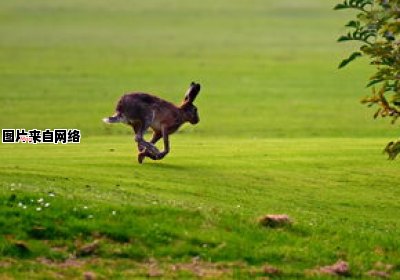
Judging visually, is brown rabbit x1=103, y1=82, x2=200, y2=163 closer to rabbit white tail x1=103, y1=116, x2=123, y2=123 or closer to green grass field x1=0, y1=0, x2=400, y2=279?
rabbit white tail x1=103, y1=116, x2=123, y2=123

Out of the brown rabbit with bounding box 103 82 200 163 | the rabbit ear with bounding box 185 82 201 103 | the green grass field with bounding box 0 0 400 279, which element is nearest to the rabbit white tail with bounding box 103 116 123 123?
the brown rabbit with bounding box 103 82 200 163

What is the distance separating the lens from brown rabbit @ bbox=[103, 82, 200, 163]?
2434cm

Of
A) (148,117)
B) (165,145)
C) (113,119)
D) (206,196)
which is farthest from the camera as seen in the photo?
(165,145)

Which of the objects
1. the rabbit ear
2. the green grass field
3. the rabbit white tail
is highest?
the rabbit ear

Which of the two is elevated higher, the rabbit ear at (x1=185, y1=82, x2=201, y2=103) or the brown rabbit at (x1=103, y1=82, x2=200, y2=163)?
the rabbit ear at (x1=185, y1=82, x2=201, y2=103)

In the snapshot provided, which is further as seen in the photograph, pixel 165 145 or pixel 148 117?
pixel 165 145

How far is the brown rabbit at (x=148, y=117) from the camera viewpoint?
79.9 feet

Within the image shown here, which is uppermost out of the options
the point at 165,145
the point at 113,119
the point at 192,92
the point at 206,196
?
the point at 192,92

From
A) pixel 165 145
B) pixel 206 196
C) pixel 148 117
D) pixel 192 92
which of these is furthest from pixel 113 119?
pixel 206 196

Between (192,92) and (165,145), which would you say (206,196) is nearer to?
(165,145)

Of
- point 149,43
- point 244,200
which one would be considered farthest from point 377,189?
point 149,43

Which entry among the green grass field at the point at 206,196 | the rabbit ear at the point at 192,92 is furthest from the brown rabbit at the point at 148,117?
the green grass field at the point at 206,196

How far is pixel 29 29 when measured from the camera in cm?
8725

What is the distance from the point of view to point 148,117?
24516mm
